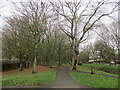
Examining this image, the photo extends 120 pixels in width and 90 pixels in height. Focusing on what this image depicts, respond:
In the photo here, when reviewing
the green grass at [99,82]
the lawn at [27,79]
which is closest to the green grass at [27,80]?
the lawn at [27,79]

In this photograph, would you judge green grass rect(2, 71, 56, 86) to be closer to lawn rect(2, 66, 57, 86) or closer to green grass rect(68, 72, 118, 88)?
lawn rect(2, 66, 57, 86)

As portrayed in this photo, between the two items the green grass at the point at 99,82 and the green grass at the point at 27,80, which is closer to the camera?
the green grass at the point at 99,82

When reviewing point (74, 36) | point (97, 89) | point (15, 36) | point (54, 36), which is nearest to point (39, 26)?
point (15, 36)

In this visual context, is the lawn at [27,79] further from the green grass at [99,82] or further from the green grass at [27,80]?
the green grass at [99,82]

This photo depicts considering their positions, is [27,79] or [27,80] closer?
[27,80]

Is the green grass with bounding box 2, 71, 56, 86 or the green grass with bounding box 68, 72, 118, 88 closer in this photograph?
the green grass with bounding box 68, 72, 118, 88

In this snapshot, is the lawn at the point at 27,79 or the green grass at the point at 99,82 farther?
the lawn at the point at 27,79

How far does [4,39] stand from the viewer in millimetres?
17109

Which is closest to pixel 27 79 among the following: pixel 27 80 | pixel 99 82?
pixel 27 80

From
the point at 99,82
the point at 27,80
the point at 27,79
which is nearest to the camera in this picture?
the point at 99,82

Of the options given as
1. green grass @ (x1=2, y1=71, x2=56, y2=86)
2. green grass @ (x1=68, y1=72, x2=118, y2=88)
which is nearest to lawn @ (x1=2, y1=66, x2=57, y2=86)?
green grass @ (x1=2, y1=71, x2=56, y2=86)

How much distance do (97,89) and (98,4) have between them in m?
14.8

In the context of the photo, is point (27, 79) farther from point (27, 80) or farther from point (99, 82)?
point (99, 82)

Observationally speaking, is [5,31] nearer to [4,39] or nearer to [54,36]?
[4,39]
